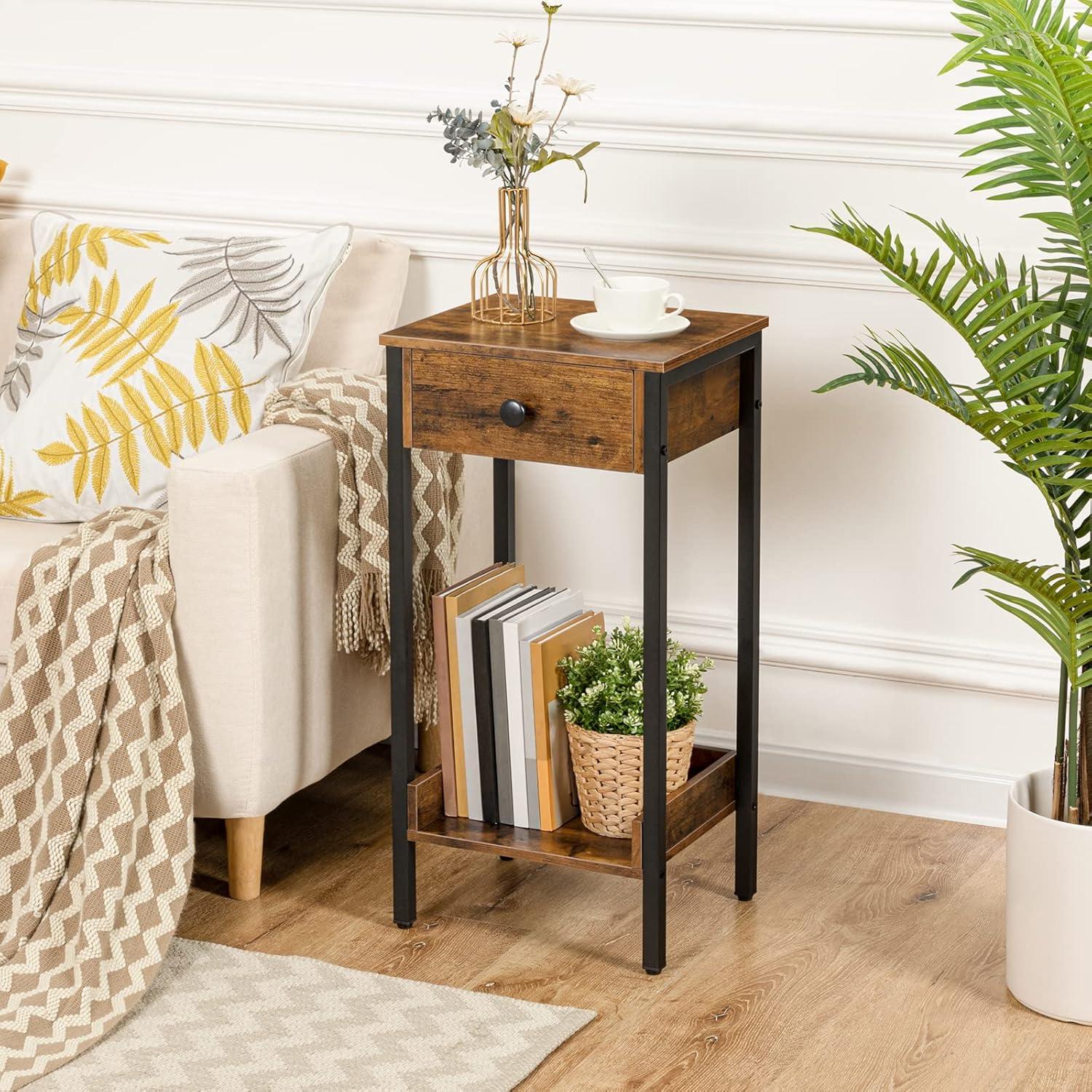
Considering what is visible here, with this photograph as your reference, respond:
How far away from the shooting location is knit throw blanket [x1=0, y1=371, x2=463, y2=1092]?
213 cm

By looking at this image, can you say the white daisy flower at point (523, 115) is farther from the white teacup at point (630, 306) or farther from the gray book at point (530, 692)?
the gray book at point (530, 692)

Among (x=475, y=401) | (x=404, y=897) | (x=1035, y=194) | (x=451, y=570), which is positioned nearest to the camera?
(x=1035, y=194)

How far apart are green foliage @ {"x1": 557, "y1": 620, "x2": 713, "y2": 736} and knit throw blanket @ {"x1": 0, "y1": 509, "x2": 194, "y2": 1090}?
506mm

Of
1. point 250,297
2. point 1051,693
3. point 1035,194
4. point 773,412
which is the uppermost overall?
point 1035,194

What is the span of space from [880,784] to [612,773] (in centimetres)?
67

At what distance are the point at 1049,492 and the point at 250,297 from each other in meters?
1.21

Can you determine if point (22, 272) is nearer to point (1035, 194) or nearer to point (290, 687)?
point (290, 687)

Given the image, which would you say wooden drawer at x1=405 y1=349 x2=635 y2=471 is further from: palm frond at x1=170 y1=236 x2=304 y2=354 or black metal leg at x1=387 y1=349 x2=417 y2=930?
palm frond at x1=170 y1=236 x2=304 y2=354

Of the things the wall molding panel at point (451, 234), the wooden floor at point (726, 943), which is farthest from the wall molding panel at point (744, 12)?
the wooden floor at point (726, 943)

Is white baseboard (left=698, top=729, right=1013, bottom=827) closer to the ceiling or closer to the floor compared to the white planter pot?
closer to the floor

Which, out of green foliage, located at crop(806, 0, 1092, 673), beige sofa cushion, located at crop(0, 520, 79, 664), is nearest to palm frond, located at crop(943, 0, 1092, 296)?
green foliage, located at crop(806, 0, 1092, 673)

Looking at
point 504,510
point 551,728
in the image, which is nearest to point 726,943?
point 551,728

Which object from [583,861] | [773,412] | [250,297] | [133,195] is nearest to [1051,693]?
[773,412]

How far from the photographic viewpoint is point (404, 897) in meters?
2.26
